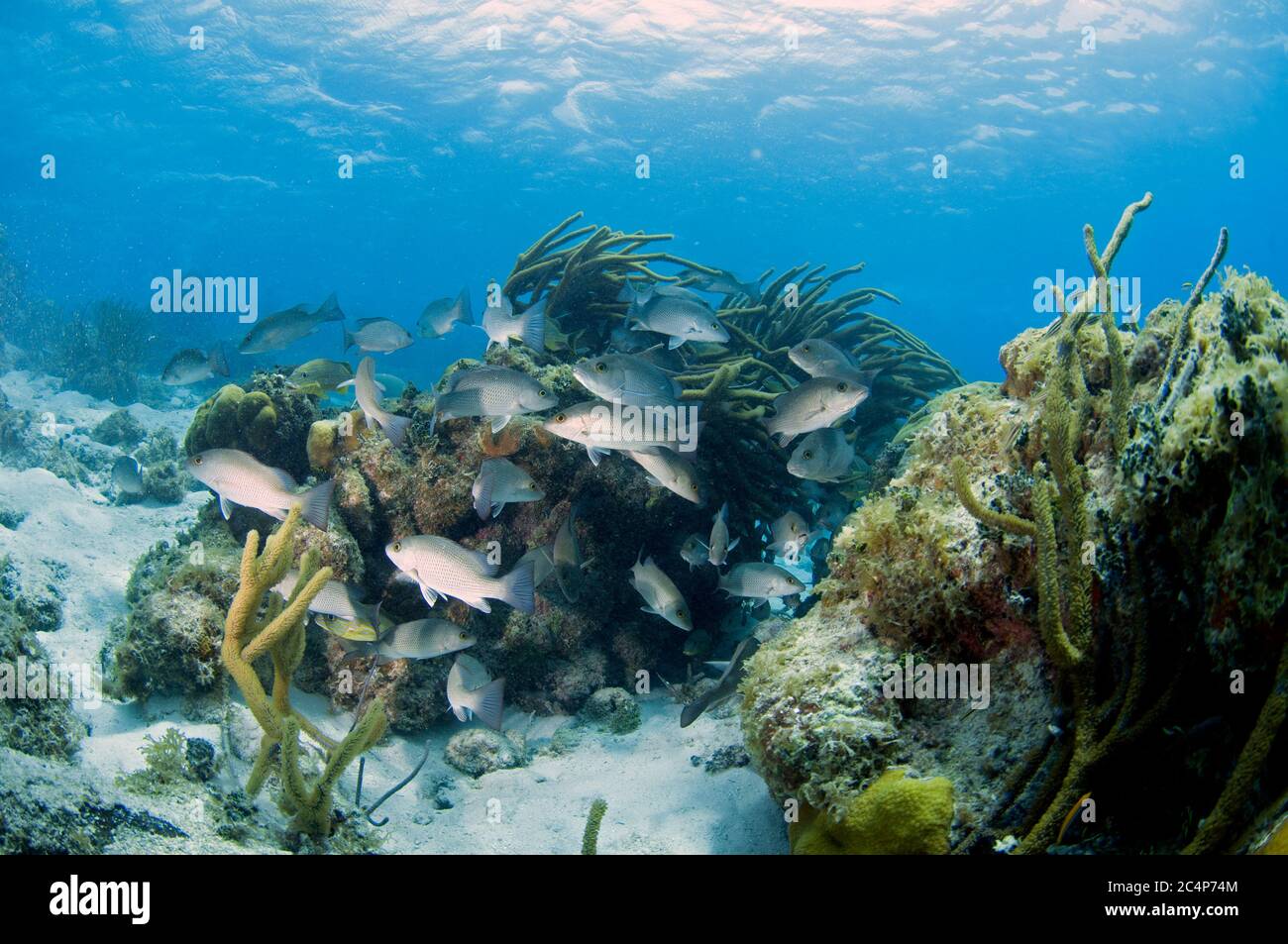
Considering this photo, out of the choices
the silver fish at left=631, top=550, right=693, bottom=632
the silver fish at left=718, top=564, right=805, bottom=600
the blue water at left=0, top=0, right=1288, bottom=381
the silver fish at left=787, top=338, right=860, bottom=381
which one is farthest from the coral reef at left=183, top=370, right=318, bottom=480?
the blue water at left=0, top=0, right=1288, bottom=381

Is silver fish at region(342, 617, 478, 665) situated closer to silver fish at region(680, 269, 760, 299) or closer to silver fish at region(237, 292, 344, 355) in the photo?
silver fish at region(237, 292, 344, 355)

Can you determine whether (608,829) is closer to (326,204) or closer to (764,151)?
(764,151)

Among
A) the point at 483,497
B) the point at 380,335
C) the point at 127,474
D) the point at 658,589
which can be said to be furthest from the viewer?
the point at 127,474

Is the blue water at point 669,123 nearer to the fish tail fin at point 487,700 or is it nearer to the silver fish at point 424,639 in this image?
the silver fish at point 424,639

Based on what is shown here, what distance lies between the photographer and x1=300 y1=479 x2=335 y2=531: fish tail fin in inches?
152

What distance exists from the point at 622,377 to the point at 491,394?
0.86 m

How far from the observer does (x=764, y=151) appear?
36406 mm

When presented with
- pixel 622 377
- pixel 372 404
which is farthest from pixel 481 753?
pixel 622 377

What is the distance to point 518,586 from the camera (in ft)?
12.3

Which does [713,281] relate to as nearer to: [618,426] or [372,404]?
[618,426]

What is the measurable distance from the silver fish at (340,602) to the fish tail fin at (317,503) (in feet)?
1.42

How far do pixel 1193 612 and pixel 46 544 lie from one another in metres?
8.36

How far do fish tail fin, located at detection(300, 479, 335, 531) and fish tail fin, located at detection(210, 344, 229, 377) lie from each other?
12.5ft

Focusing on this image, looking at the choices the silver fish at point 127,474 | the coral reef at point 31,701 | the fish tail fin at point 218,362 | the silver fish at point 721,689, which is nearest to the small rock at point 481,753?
the silver fish at point 721,689
